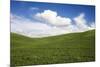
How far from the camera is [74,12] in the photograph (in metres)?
2.19

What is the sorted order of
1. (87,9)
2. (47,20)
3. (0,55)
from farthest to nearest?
1. (87,9)
2. (47,20)
3. (0,55)

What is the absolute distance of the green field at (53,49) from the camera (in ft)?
6.58

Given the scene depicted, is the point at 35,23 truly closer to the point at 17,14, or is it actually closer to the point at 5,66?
the point at 17,14

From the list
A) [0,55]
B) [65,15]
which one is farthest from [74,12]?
[0,55]

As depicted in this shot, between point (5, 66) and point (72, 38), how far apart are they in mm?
798

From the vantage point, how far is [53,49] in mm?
2117

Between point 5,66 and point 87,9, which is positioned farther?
point 87,9

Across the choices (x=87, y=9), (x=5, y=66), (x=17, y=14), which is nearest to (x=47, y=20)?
(x=17, y=14)

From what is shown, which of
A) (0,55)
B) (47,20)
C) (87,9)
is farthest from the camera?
(87,9)

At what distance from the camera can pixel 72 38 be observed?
2178 millimetres

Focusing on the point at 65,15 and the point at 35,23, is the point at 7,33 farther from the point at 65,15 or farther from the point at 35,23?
the point at 65,15

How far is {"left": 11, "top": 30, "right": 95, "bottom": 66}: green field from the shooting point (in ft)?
6.58

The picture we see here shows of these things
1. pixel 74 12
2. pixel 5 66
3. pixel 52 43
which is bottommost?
pixel 5 66
